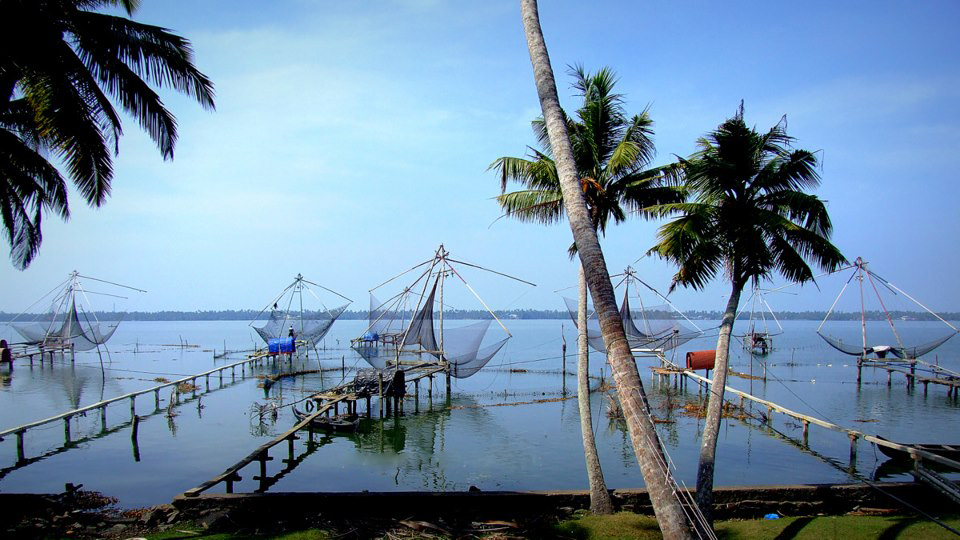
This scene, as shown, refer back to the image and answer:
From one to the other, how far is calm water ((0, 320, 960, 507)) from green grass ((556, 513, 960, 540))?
13.3ft

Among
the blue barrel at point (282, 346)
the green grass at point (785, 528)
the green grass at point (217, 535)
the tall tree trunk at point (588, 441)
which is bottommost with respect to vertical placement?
the blue barrel at point (282, 346)


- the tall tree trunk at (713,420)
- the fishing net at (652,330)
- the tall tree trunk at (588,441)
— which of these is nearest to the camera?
the tall tree trunk at (713,420)

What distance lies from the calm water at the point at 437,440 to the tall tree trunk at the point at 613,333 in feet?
23.9

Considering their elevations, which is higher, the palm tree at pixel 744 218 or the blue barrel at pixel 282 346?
the palm tree at pixel 744 218

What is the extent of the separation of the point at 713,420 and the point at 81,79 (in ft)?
31.6

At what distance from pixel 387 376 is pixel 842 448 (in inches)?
545

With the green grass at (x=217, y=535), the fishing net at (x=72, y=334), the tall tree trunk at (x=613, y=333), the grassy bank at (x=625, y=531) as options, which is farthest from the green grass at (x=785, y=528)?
the fishing net at (x=72, y=334)

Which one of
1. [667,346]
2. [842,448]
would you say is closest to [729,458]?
[842,448]

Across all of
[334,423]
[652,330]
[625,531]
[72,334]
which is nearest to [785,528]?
[625,531]

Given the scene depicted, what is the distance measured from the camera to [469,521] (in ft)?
27.2

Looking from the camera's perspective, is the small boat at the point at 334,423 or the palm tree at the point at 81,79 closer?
the palm tree at the point at 81,79

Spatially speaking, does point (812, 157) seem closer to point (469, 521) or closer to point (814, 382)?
point (469, 521)

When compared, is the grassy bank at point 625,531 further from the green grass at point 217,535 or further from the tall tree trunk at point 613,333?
the tall tree trunk at point 613,333

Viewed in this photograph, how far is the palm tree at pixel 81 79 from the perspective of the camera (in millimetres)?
7145
